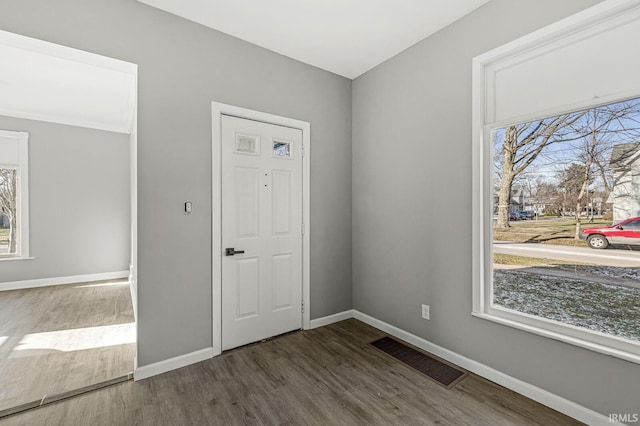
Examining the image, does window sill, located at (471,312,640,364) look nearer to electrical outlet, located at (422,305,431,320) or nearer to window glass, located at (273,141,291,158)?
electrical outlet, located at (422,305,431,320)

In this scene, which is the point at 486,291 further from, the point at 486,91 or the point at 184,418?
the point at 184,418

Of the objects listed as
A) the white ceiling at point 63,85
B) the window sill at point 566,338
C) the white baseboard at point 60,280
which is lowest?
the white baseboard at point 60,280

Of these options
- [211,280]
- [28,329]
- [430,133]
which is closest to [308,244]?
[211,280]

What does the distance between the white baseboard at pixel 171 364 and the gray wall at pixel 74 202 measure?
13.1ft

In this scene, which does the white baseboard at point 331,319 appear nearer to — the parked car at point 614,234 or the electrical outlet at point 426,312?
the electrical outlet at point 426,312

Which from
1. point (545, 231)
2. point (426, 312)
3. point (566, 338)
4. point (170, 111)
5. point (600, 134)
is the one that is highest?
point (170, 111)

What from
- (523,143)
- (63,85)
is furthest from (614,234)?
(63,85)

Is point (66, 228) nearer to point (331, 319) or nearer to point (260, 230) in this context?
point (260, 230)

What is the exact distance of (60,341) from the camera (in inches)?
111

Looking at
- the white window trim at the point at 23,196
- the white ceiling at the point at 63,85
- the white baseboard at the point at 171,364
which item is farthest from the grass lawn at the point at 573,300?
the white window trim at the point at 23,196

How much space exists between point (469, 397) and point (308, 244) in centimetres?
188

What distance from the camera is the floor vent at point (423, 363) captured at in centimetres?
221

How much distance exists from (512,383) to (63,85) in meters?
5.50

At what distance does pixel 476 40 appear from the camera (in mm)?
2275
